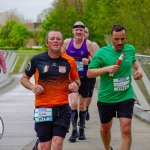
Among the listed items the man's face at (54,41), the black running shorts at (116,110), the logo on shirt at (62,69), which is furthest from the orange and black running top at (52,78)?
the black running shorts at (116,110)

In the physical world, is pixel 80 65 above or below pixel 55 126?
above

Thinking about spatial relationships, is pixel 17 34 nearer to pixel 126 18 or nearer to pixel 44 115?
pixel 126 18

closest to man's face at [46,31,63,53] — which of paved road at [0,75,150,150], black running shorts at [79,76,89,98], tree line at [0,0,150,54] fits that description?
paved road at [0,75,150,150]

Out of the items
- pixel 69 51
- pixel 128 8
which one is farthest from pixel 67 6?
pixel 69 51

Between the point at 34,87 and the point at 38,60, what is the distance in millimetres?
366

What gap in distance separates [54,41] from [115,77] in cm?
104

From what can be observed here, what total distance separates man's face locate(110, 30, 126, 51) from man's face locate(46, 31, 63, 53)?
32.4 inches

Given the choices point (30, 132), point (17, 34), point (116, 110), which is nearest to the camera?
point (116, 110)

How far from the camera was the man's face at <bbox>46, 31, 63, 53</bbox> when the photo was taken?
246 inches

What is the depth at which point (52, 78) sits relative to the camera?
20.6 ft

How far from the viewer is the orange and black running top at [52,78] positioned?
6.25 m

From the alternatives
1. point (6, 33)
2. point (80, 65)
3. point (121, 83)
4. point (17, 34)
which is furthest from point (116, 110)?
point (6, 33)

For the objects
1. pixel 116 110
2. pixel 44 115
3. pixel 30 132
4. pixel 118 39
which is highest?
pixel 118 39

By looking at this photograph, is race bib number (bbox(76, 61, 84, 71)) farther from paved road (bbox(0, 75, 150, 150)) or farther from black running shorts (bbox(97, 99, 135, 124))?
black running shorts (bbox(97, 99, 135, 124))
